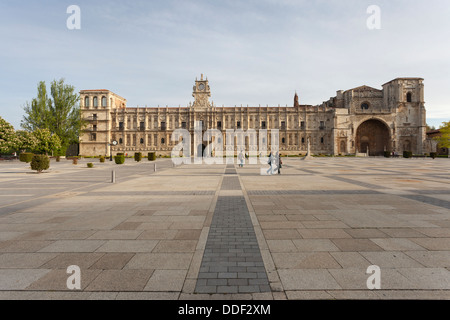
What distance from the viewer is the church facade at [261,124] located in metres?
60.9

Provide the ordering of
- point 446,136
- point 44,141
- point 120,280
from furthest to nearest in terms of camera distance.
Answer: point 446,136, point 44,141, point 120,280

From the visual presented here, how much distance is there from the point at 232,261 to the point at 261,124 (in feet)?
200

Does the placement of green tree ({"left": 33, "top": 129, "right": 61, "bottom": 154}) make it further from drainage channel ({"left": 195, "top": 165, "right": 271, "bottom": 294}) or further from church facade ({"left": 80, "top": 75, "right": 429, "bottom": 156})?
drainage channel ({"left": 195, "top": 165, "right": 271, "bottom": 294})

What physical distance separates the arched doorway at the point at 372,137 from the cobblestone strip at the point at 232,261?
6682 cm

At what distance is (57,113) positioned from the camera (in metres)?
49.4

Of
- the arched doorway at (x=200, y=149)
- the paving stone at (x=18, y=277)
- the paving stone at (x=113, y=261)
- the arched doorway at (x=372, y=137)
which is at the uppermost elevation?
the arched doorway at (x=372, y=137)

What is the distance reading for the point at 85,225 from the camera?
5578 millimetres

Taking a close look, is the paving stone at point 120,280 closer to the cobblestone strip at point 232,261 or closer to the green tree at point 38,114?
the cobblestone strip at point 232,261

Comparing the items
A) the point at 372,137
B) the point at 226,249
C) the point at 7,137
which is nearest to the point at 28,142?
the point at 7,137

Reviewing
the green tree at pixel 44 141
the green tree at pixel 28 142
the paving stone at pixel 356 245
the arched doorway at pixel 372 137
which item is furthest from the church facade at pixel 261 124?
the paving stone at pixel 356 245

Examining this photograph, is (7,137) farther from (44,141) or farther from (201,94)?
(201,94)

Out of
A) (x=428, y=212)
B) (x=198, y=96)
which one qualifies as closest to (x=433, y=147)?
(x=198, y=96)
